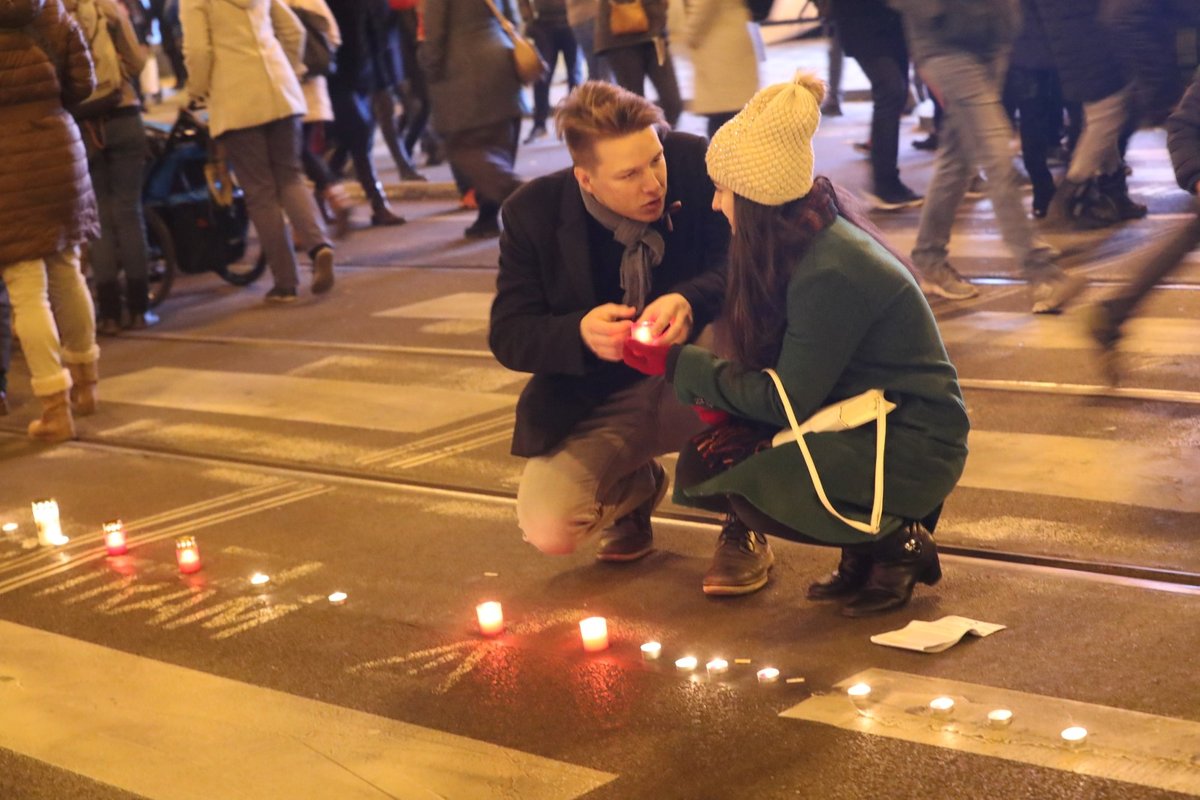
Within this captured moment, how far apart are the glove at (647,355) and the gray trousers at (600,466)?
46 centimetres

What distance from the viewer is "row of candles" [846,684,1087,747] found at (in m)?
3.31

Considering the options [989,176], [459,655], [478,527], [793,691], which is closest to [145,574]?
[478,527]

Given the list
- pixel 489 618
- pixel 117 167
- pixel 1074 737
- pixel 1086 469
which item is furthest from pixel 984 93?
pixel 117 167

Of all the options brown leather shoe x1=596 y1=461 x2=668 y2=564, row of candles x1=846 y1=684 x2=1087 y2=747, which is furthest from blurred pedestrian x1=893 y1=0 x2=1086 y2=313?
row of candles x1=846 y1=684 x2=1087 y2=747

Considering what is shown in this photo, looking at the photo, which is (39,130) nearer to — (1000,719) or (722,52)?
(722,52)

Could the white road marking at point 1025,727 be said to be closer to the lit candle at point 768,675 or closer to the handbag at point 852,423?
the lit candle at point 768,675

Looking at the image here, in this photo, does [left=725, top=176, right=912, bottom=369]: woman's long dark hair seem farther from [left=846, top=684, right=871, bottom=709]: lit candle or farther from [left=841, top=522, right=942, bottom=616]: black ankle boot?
[left=846, top=684, right=871, bottom=709]: lit candle

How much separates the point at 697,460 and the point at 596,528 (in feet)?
1.69

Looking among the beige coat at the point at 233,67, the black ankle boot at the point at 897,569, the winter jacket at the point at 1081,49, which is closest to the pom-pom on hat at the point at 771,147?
the black ankle boot at the point at 897,569

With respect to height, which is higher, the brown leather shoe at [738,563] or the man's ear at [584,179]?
the man's ear at [584,179]

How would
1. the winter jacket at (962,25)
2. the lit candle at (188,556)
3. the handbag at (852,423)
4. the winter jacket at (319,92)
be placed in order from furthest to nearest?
the winter jacket at (319,92), the winter jacket at (962,25), the lit candle at (188,556), the handbag at (852,423)

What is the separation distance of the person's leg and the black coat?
5.24 m

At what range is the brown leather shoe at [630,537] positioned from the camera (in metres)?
4.89

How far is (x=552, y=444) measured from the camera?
185 inches
